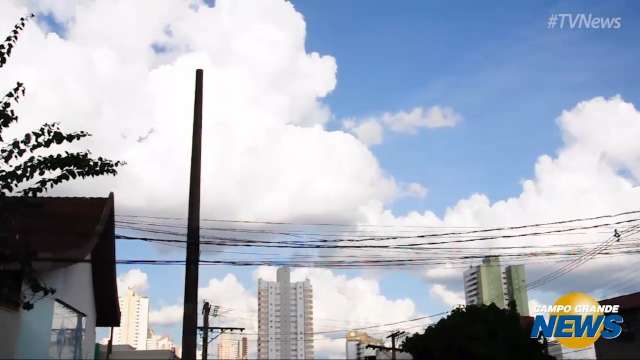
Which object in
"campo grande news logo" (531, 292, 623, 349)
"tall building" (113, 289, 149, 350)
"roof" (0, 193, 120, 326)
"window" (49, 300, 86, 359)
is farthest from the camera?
"tall building" (113, 289, 149, 350)

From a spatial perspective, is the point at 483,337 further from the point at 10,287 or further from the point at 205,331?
the point at 10,287

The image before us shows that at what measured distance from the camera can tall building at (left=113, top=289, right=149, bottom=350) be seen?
15538cm

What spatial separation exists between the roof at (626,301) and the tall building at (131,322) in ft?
426

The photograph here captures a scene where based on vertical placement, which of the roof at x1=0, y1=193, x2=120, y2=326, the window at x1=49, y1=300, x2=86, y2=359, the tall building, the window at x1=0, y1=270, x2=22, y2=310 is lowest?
the window at x1=49, y1=300, x2=86, y2=359

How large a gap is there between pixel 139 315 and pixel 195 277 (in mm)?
165619

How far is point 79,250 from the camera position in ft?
39.4

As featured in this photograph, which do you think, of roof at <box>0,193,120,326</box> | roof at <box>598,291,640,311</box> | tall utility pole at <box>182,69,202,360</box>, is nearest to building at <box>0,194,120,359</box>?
roof at <box>0,193,120,326</box>

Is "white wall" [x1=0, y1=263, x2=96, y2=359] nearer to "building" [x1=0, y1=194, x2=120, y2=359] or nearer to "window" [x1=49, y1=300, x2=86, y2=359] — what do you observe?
"building" [x1=0, y1=194, x2=120, y2=359]

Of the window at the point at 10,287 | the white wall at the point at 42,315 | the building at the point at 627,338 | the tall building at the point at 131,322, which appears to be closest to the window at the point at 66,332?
the white wall at the point at 42,315

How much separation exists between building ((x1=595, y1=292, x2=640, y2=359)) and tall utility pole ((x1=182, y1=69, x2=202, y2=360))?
2984 centimetres

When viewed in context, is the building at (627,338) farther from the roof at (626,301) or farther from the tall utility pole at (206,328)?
the tall utility pole at (206,328)

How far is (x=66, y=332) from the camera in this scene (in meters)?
14.6

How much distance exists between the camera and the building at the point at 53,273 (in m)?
9.04

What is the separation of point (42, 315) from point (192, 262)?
3282mm
